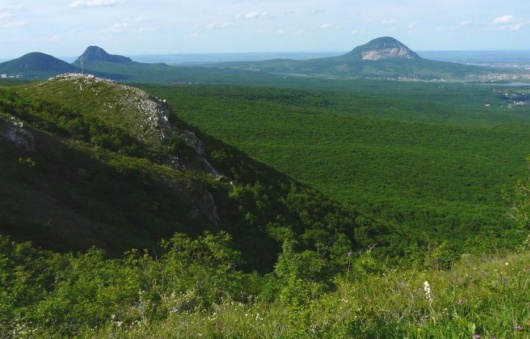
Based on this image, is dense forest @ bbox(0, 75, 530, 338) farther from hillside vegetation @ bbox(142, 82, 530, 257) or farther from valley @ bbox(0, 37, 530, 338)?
hillside vegetation @ bbox(142, 82, 530, 257)

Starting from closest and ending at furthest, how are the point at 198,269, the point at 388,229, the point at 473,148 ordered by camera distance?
the point at 198,269
the point at 388,229
the point at 473,148

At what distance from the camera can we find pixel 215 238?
28.7 ft

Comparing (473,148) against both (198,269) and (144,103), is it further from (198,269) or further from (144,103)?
(198,269)

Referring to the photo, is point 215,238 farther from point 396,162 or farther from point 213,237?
point 396,162

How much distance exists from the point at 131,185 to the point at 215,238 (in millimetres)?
7666

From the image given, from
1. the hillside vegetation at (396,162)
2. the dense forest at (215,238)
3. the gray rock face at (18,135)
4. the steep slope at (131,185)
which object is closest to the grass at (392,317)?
the dense forest at (215,238)

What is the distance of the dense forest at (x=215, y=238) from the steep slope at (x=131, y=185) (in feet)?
0.26

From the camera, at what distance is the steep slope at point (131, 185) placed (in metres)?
11.6

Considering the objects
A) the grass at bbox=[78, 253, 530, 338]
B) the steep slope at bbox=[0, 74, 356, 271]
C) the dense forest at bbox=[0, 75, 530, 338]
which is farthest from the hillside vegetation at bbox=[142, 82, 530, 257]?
the grass at bbox=[78, 253, 530, 338]

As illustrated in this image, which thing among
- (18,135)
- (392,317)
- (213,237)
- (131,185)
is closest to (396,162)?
(131,185)

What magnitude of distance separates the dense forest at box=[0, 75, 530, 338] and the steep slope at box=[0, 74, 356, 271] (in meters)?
0.08

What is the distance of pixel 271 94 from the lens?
12062cm

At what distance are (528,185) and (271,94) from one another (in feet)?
357

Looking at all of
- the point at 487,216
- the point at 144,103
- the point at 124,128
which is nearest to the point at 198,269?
the point at 124,128
